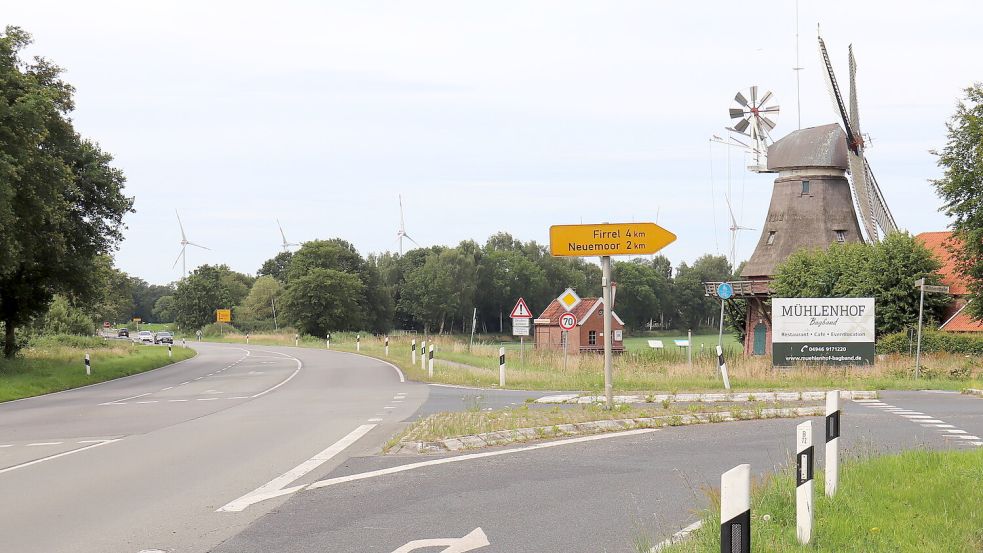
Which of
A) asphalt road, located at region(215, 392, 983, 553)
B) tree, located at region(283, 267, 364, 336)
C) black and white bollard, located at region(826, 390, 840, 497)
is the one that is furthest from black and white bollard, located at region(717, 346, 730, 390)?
tree, located at region(283, 267, 364, 336)

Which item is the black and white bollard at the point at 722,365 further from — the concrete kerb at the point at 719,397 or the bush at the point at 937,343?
the bush at the point at 937,343

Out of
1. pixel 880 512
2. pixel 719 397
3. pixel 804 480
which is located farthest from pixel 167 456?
pixel 719 397

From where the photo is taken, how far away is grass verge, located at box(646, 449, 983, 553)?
6605 millimetres

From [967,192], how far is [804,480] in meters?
42.4

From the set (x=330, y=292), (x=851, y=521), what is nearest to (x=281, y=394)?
(x=851, y=521)

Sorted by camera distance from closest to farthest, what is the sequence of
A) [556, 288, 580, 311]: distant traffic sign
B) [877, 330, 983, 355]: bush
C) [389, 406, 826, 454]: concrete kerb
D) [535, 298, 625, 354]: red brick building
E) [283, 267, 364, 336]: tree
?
[389, 406, 826, 454]: concrete kerb, [556, 288, 580, 311]: distant traffic sign, [877, 330, 983, 355]: bush, [535, 298, 625, 354]: red brick building, [283, 267, 364, 336]: tree

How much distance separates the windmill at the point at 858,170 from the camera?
5728cm

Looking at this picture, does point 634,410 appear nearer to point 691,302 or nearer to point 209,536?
point 209,536

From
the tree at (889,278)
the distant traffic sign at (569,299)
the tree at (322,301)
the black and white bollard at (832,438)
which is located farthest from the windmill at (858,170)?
Answer: the tree at (322,301)

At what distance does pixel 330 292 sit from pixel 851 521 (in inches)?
4199

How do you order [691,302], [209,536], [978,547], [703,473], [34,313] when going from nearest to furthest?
[978,547] → [209,536] → [703,473] → [34,313] → [691,302]

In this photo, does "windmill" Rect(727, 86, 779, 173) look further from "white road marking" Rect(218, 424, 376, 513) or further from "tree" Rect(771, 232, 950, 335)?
"white road marking" Rect(218, 424, 376, 513)

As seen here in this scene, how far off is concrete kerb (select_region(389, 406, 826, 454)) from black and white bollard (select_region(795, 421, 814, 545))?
6916 millimetres

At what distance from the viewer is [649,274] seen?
135m
